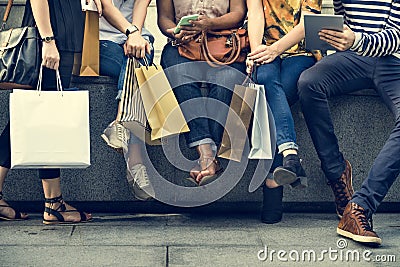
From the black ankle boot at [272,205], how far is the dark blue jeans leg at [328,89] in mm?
334

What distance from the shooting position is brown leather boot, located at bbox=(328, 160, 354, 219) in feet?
19.6

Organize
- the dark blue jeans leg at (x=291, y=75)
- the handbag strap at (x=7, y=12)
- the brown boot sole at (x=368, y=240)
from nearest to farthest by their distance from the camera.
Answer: the brown boot sole at (x=368, y=240), the handbag strap at (x=7, y=12), the dark blue jeans leg at (x=291, y=75)

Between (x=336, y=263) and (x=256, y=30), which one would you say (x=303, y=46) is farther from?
(x=336, y=263)

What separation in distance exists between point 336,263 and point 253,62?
159 cm

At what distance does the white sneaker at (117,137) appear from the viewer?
5.77 metres

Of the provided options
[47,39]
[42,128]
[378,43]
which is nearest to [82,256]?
[42,128]

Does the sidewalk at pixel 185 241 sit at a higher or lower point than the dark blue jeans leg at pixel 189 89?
lower

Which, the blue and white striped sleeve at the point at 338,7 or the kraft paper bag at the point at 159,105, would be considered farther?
the blue and white striped sleeve at the point at 338,7

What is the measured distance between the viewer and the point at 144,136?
582cm

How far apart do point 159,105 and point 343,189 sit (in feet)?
4.22

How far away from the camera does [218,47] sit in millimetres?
6074

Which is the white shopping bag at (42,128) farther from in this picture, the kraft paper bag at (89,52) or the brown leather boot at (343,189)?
the brown leather boot at (343,189)

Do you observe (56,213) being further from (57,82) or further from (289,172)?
(289,172)

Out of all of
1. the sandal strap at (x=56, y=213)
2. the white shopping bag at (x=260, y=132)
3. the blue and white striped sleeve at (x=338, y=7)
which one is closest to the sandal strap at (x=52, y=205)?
the sandal strap at (x=56, y=213)
